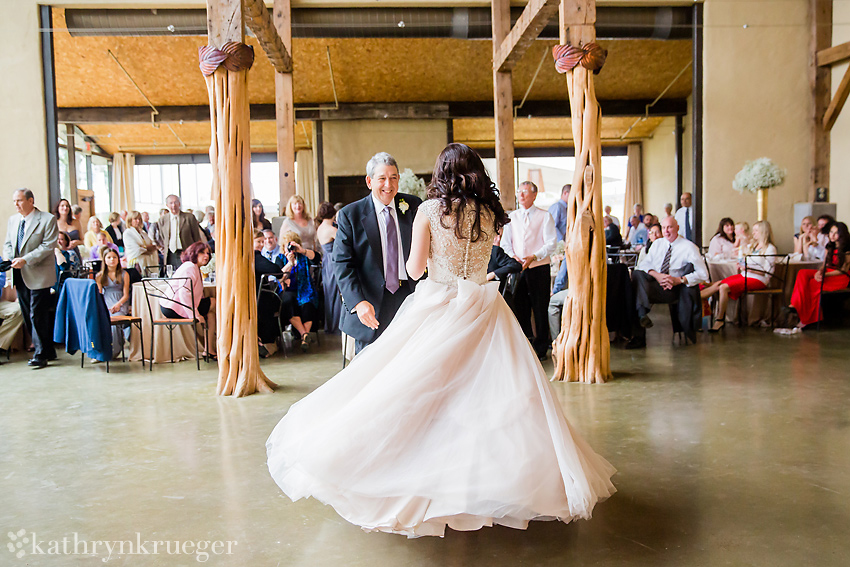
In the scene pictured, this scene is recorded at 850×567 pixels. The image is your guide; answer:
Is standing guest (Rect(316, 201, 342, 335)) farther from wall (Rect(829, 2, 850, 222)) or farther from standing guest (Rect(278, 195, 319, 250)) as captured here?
wall (Rect(829, 2, 850, 222))

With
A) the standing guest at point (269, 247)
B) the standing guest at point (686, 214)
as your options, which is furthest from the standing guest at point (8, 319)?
the standing guest at point (686, 214)

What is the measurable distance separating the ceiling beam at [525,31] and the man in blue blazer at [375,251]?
309cm

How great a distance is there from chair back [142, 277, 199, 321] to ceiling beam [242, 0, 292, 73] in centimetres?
233

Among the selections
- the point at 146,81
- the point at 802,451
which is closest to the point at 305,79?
the point at 146,81

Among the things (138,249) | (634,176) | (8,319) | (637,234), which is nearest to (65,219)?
(138,249)

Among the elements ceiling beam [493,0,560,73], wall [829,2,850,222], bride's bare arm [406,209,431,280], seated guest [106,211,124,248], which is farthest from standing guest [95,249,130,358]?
wall [829,2,850,222]

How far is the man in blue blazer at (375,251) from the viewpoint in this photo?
10.6ft

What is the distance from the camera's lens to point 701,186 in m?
9.50

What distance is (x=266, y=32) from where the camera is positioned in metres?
6.54

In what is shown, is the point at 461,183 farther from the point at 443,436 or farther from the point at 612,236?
the point at 612,236

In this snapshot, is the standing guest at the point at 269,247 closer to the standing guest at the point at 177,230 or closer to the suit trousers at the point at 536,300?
the standing guest at the point at 177,230

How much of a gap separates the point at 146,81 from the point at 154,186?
6.76m

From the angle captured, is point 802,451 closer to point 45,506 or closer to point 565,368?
point 565,368

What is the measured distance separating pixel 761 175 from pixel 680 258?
3148 mm
